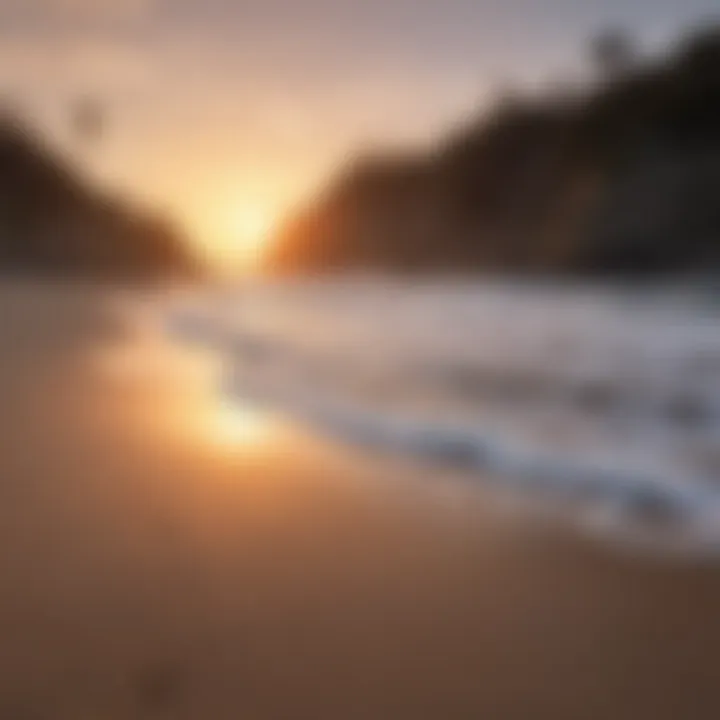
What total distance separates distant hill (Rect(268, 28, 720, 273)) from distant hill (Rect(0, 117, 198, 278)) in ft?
6.99

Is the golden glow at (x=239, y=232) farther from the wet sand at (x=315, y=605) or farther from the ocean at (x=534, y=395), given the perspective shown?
the wet sand at (x=315, y=605)

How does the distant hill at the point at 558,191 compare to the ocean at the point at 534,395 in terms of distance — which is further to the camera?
the distant hill at the point at 558,191

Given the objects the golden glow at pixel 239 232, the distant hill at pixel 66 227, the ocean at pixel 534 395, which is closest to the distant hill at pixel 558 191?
the golden glow at pixel 239 232

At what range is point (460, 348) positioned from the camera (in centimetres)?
421

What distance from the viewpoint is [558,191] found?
12.6 meters

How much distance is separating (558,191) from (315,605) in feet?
39.5

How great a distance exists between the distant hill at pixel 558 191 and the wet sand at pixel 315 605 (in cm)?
602

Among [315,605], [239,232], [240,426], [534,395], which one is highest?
[239,232]

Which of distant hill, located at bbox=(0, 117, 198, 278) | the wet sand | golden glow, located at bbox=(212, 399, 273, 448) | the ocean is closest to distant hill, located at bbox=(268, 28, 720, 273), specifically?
distant hill, located at bbox=(0, 117, 198, 278)

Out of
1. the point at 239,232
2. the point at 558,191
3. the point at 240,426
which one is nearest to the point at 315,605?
the point at 240,426

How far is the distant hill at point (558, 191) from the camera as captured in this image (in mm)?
9031

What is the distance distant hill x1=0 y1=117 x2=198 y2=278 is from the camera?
30.1 ft

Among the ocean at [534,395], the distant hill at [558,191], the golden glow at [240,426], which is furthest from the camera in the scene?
the distant hill at [558,191]

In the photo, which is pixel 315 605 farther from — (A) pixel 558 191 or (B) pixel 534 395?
(A) pixel 558 191
